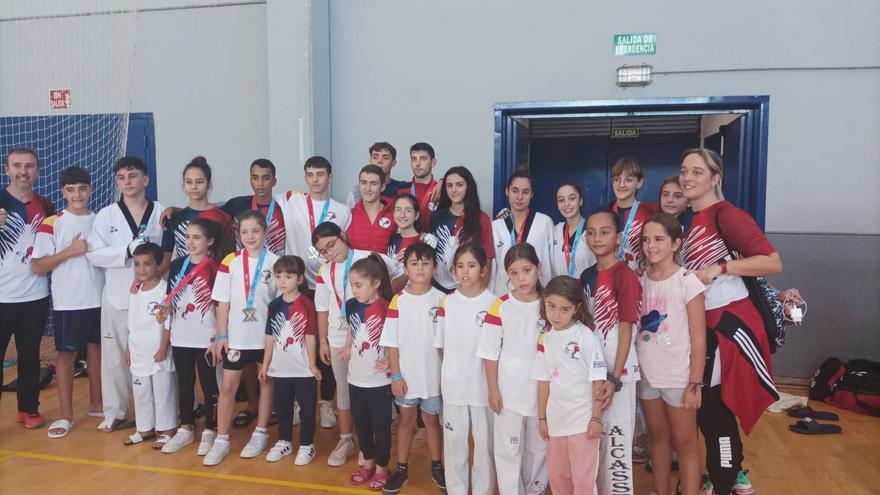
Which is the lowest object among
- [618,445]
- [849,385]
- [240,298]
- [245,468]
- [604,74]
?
[245,468]

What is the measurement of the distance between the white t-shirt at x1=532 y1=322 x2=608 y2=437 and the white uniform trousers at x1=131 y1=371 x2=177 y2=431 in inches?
88.9

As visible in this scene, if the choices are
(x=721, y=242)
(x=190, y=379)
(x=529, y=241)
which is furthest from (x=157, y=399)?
(x=721, y=242)

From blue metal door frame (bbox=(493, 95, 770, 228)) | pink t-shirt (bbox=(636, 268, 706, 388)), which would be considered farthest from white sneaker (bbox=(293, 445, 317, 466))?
blue metal door frame (bbox=(493, 95, 770, 228))

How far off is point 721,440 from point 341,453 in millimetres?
1886

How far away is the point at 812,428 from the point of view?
3.67 m

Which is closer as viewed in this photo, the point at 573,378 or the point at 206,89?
the point at 573,378

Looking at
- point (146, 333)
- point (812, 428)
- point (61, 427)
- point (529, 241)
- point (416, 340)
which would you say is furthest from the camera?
point (812, 428)

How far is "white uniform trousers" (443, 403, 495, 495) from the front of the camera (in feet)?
8.66

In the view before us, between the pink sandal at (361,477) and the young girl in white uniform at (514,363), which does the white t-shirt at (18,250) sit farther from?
the young girl in white uniform at (514,363)

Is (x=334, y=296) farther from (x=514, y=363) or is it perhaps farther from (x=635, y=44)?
(x=635, y=44)

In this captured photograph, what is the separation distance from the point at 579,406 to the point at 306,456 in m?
1.58

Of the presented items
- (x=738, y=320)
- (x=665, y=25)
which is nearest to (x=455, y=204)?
(x=738, y=320)

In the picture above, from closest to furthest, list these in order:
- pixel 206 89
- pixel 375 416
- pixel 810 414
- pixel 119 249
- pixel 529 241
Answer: pixel 375 416 < pixel 529 241 < pixel 119 249 < pixel 810 414 < pixel 206 89

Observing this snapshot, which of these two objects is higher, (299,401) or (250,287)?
(250,287)
